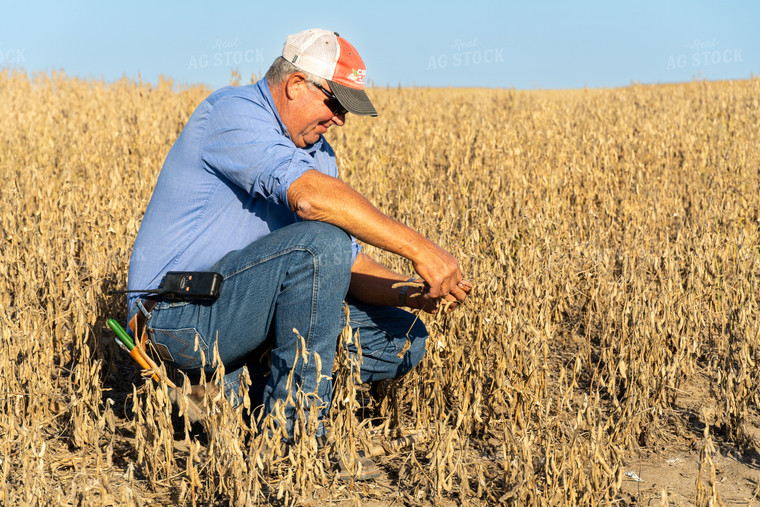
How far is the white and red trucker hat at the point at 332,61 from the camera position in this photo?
2.45 metres

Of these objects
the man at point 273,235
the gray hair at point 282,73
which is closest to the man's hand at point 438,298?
the man at point 273,235

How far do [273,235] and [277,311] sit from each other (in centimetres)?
25

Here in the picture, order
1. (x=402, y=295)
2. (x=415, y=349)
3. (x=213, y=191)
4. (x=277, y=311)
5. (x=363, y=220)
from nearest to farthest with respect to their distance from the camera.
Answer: (x=363, y=220) → (x=277, y=311) → (x=213, y=191) → (x=402, y=295) → (x=415, y=349)

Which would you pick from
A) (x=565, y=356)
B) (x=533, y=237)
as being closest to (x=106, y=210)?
(x=533, y=237)

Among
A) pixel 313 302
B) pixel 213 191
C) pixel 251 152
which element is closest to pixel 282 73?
pixel 251 152

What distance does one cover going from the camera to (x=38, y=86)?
454 inches

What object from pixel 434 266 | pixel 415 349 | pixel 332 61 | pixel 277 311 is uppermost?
pixel 332 61

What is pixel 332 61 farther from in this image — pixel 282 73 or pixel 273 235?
pixel 273 235

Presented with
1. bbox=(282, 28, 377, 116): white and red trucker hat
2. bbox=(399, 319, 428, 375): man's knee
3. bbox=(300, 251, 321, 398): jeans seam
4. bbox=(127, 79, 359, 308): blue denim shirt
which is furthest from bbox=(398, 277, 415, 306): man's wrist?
bbox=(282, 28, 377, 116): white and red trucker hat

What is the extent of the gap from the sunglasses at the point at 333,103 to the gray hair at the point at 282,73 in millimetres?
22

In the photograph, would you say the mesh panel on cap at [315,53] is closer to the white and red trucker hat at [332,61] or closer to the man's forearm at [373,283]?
the white and red trucker hat at [332,61]

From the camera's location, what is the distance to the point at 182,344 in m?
2.41

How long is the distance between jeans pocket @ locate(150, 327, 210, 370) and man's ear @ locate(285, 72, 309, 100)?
85cm

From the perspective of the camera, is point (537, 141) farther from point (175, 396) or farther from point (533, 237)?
point (175, 396)
